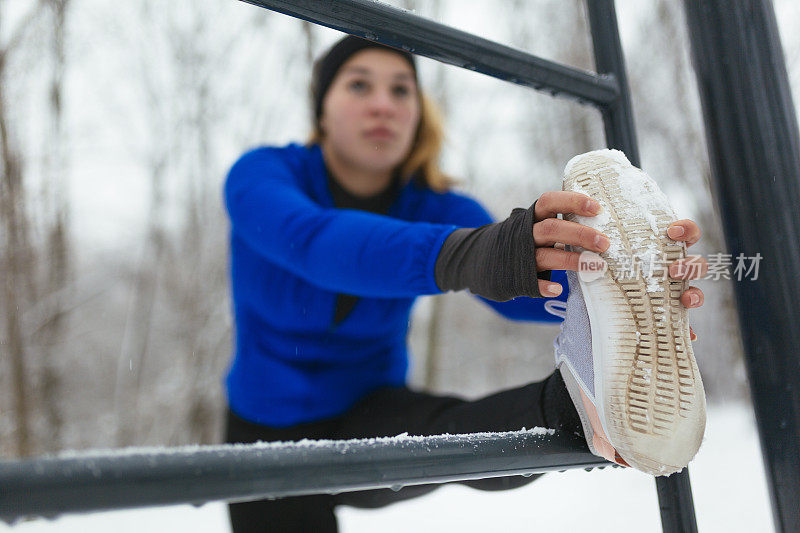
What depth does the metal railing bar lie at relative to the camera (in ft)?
1.77

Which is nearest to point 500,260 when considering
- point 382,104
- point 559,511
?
point 382,104

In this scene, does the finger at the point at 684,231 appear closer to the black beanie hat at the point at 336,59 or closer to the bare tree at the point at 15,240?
the black beanie hat at the point at 336,59

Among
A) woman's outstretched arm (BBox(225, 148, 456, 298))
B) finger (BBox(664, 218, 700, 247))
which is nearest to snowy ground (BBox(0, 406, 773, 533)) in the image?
woman's outstretched arm (BBox(225, 148, 456, 298))

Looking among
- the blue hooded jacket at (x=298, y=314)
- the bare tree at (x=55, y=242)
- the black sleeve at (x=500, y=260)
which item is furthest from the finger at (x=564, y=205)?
the bare tree at (x=55, y=242)

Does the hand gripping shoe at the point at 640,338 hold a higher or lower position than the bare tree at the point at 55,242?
lower

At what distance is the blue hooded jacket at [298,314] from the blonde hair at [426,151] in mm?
34

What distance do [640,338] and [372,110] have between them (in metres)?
0.90

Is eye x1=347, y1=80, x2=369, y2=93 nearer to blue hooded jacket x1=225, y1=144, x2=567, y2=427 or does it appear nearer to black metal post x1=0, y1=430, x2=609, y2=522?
blue hooded jacket x1=225, y1=144, x2=567, y2=427

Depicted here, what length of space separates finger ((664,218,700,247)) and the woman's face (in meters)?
0.83

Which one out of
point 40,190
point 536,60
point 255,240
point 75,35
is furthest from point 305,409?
point 75,35

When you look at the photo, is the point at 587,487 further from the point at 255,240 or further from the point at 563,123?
the point at 563,123

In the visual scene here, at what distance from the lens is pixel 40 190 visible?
4863 millimetres

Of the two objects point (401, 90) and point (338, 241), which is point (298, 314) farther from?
point (401, 90)

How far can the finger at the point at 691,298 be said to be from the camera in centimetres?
52
